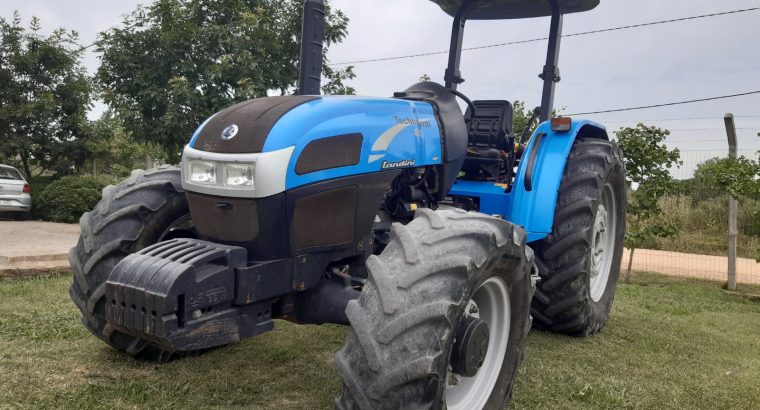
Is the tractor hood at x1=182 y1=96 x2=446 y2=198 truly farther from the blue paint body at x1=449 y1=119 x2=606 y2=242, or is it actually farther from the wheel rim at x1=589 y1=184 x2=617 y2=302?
the wheel rim at x1=589 y1=184 x2=617 y2=302

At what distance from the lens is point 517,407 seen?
3.25 meters

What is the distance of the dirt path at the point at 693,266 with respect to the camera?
9.07 metres

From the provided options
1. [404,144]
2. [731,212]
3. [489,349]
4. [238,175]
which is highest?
[404,144]

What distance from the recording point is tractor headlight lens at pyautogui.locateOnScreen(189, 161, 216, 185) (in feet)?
9.20

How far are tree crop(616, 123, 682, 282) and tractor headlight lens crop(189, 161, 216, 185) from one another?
659 cm

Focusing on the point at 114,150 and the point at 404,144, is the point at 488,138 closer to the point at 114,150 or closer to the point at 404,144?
the point at 404,144

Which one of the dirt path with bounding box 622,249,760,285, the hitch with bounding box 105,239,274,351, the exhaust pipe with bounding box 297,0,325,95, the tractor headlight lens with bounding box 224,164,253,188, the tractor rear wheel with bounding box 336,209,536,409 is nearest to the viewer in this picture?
the tractor rear wheel with bounding box 336,209,536,409

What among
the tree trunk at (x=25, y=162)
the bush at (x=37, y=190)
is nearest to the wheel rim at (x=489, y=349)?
the bush at (x=37, y=190)

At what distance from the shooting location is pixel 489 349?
306 cm

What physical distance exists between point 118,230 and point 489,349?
1.94 m

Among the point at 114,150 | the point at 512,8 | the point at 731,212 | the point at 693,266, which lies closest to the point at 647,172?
the point at 731,212

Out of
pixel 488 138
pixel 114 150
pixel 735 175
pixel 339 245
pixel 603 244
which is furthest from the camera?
pixel 114 150

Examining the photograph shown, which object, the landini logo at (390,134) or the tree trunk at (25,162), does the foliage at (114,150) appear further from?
the landini logo at (390,134)

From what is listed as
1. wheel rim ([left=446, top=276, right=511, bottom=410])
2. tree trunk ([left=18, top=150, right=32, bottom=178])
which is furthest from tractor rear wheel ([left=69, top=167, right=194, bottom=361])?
tree trunk ([left=18, top=150, right=32, bottom=178])
